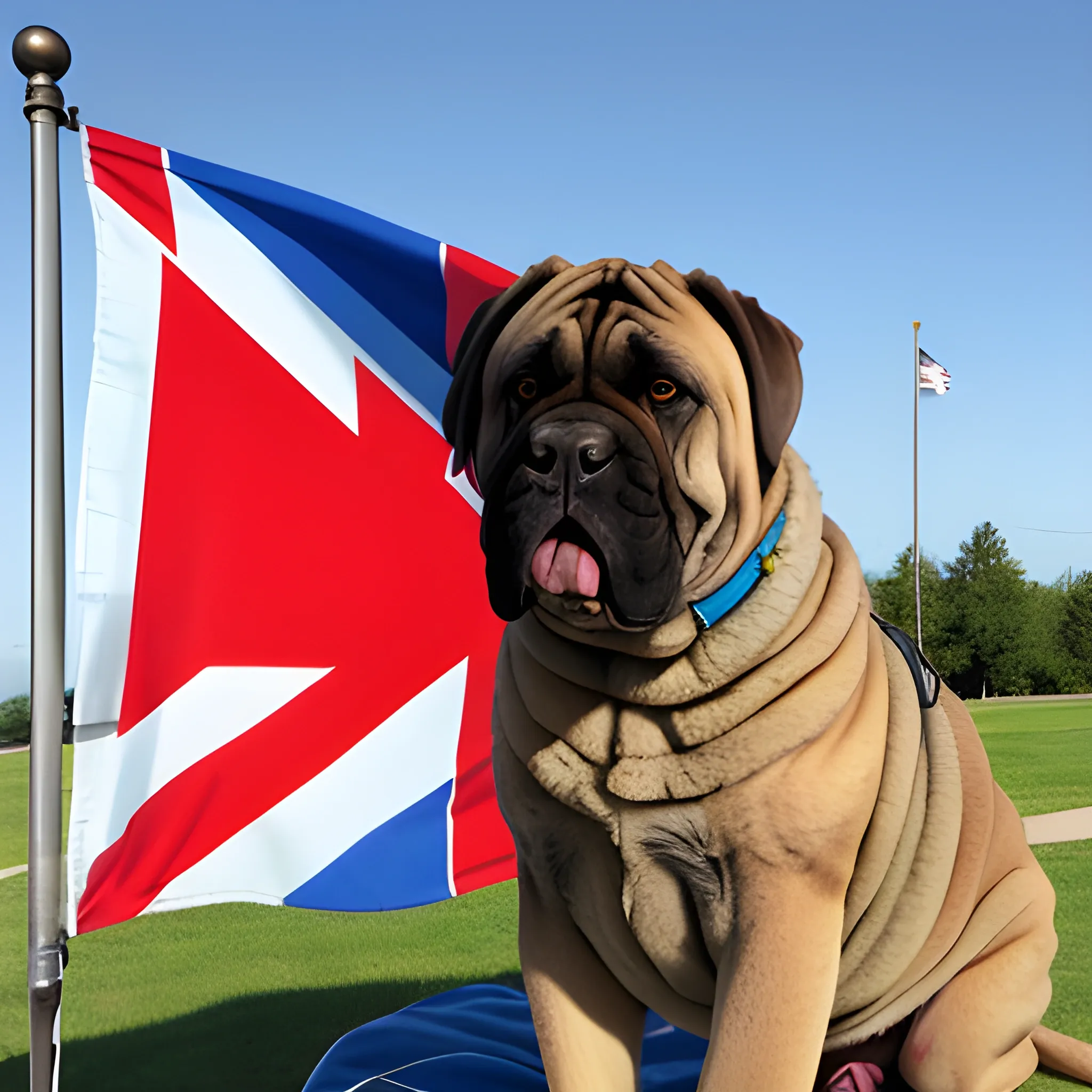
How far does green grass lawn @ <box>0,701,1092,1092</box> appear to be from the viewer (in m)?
3.59

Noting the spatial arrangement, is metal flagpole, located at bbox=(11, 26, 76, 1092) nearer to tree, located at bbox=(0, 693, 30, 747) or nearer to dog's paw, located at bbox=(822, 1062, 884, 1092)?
dog's paw, located at bbox=(822, 1062, 884, 1092)

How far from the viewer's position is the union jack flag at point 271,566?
3.09 m

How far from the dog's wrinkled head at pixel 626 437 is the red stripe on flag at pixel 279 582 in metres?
1.48

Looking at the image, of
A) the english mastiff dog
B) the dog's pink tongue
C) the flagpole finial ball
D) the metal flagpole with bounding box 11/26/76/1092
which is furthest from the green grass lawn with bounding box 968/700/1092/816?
the flagpole finial ball

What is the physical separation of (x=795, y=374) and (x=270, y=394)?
2070 mm

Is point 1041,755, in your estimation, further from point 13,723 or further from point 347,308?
point 13,723

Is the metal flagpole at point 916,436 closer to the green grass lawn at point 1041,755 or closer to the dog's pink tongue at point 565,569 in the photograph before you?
the green grass lawn at point 1041,755

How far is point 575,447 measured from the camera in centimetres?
178

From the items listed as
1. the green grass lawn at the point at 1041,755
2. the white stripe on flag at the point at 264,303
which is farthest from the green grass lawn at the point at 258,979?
the green grass lawn at the point at 1041,755

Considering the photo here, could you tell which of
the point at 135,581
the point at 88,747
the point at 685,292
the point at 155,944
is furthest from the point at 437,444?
the point at 155,944

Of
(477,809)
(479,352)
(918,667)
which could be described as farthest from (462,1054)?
(479,352)

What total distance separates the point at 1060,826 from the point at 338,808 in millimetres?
7129

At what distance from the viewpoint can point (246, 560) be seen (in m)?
3.38

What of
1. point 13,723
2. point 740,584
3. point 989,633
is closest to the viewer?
point 740,584
